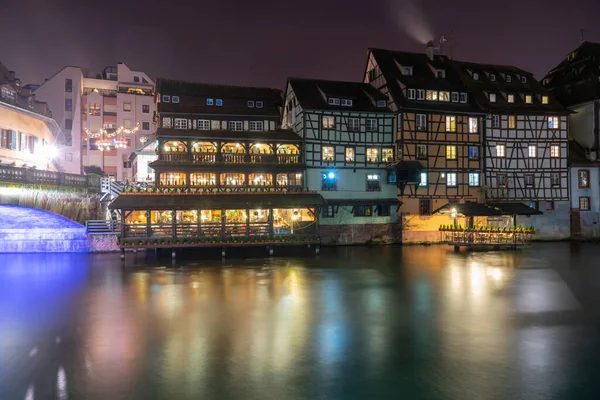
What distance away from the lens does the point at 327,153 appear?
142 feet

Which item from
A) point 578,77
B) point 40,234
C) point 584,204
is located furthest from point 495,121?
point 40,234

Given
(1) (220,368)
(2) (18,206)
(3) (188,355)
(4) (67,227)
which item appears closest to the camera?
(1) (220,368)

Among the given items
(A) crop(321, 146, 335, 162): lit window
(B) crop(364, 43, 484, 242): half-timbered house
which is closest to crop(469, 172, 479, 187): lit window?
(B) crop(364, 43, 484, 242): half-timbered house

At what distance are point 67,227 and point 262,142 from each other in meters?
17.5

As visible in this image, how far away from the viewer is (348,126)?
44.0m

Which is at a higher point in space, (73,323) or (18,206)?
(18,206)

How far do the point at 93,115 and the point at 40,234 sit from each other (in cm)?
3550

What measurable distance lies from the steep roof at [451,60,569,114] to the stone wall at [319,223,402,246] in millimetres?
15558

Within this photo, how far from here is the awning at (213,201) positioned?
34.2 metres

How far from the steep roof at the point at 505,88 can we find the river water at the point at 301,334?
2484cm

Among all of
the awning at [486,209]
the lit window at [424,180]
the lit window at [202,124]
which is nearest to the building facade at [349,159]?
the lit window at [424,180]

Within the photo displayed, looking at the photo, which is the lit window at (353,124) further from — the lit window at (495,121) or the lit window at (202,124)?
the lit window at (495,121)

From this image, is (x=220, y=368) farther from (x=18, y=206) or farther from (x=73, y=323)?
(x=18, y=206)

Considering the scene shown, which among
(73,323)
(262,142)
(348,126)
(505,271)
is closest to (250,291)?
(73,323)
